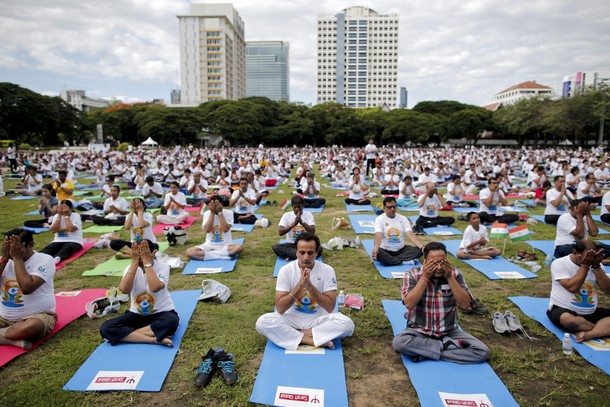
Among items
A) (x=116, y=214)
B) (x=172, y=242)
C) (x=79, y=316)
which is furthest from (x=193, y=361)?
(x=116, y=214)

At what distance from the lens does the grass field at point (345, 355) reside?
11.2 feet

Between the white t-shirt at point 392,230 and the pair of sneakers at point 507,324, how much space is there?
243cm

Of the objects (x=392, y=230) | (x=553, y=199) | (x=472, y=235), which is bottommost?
(x=472, y=235)

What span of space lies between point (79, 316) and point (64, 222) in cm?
309

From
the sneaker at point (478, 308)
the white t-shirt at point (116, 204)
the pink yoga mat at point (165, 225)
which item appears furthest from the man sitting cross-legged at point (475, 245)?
the white t-shirt at point (116, 204)

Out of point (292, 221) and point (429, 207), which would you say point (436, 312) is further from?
point (429, 207)

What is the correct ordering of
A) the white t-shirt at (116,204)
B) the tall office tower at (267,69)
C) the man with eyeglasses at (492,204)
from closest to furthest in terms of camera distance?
the man with eyeglasses at (492,204) → the white t-shirt at (116,204) → the tall office tower at (267,69)

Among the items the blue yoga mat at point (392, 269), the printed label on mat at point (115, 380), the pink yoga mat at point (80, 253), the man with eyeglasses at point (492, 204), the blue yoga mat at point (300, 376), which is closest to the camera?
the blue yoga mat at point (300, 376)

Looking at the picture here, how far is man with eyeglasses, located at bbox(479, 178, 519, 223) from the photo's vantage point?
9781 millimetres

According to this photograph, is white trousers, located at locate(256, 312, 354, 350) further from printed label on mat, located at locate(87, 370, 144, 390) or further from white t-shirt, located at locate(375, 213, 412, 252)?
white t-shirt, located at locate(375, 213, 412, 252)

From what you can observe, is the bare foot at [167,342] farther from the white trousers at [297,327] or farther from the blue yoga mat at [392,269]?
the blue yoga mat at [392,269]

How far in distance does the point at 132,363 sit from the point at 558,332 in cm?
459

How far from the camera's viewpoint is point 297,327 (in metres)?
4.22

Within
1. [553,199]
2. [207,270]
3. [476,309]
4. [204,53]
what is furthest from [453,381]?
[204,53]
